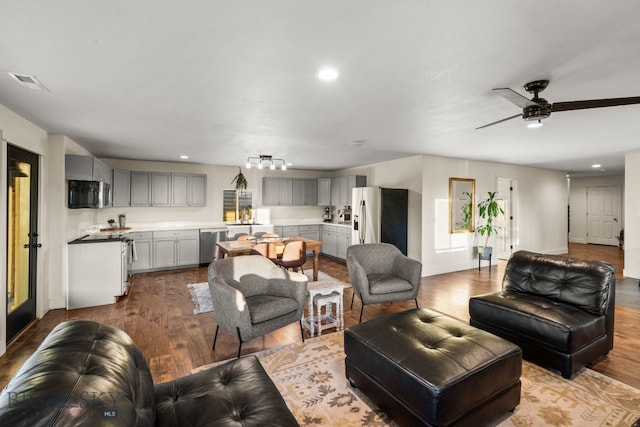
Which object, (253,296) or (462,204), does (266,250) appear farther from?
(462,204)

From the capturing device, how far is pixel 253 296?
9.96 feet

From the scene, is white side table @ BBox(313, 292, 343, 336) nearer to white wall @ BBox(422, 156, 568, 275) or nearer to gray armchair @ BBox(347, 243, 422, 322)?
gray armchair @ BBox(347, 243, 422, 322)

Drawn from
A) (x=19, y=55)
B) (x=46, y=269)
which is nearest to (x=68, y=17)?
(x=19, y=55)

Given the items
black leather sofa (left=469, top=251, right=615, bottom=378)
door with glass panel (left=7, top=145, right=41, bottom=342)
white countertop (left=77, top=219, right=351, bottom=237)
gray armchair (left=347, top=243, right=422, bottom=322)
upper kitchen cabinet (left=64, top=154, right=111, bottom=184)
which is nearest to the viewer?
black leather sofa (left=469, top=251, right=615, bottom=378)

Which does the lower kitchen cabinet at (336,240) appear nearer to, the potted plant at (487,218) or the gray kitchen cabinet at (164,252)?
the potted plant at (487,218)

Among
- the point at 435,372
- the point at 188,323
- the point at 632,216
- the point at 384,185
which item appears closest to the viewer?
the point at 435,372

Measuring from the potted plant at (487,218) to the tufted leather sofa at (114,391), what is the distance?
19.1ft

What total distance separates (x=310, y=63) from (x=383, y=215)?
401cm

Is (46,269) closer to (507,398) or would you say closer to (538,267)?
(507,398)

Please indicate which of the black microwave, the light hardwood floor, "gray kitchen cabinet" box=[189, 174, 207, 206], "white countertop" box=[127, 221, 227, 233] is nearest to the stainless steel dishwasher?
"white countertop" box=[127, 221, 227, 233]

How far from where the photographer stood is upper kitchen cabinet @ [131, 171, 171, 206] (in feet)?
20.6

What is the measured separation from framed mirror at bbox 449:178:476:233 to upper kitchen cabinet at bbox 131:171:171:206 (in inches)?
233

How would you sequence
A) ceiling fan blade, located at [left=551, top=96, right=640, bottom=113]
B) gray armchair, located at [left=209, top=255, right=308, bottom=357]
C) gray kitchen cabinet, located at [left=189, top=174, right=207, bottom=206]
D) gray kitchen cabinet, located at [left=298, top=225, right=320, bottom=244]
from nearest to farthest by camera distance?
ceiling fan blade, located at [left=551, top=96, right=640, bottom=113]
gray armchair, located at [left=209, top=255, right=308, bottom=357]
gray kitchen cabinet, located at [left=189, top=174, right=207, bottom=206]
gray kitchen cabinet, located at [left=298, top=225, right=320, bottom=244]

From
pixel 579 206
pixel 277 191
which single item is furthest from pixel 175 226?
pixel 579 206
